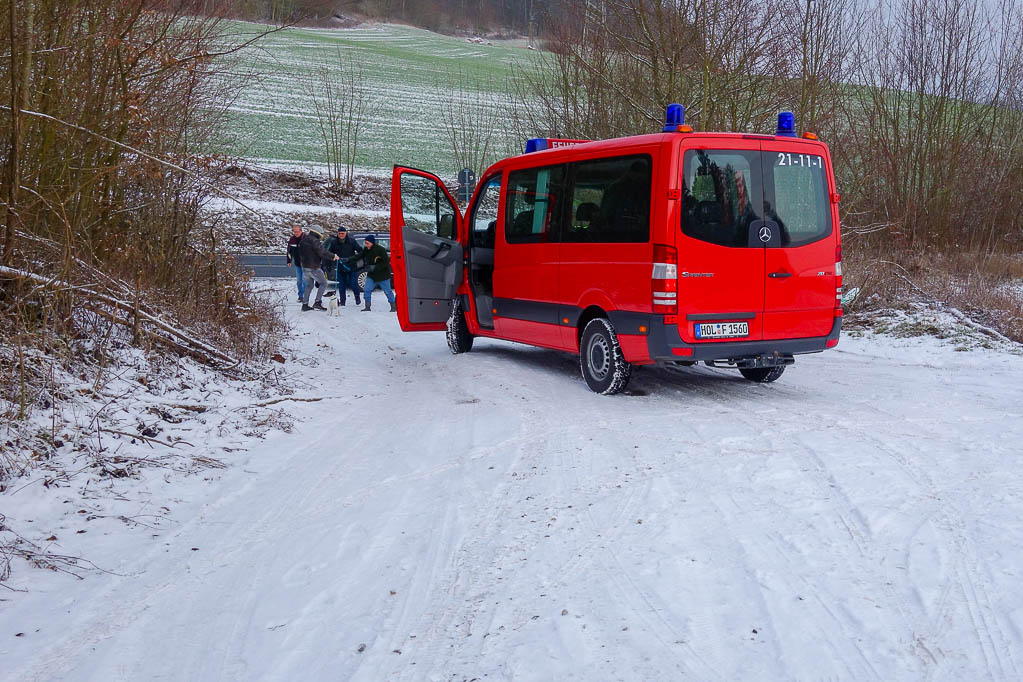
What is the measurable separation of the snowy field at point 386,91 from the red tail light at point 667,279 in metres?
28.2

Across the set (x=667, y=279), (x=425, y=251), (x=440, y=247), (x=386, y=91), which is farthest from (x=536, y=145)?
(x=386, y=91)

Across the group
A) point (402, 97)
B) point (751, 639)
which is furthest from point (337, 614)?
point (402, 97)

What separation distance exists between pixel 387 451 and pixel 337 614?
2.90 metres

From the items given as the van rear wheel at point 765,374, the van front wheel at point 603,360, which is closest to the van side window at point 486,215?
the van front wheel at point 603,360

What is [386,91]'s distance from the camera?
5578 centimetres

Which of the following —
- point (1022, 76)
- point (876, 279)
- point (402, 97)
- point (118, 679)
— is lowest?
point (118, 679)

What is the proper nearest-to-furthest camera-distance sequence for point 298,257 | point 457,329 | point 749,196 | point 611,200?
point 749,196 → point 611,200 → point 457,329 → point 298,257

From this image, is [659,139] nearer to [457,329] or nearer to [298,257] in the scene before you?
[457,329]

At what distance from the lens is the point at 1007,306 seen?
12.0m

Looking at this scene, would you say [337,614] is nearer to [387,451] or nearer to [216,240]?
[387,451]

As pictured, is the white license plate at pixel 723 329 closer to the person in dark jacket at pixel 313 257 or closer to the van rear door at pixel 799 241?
the van rear door at pixel 799 241

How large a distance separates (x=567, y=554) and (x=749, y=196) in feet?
15.9

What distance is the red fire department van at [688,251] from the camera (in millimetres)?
8047

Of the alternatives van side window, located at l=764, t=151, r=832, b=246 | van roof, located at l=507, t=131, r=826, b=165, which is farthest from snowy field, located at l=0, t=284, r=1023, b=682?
van roof, located at l=507, t=131, r=826, b=165
